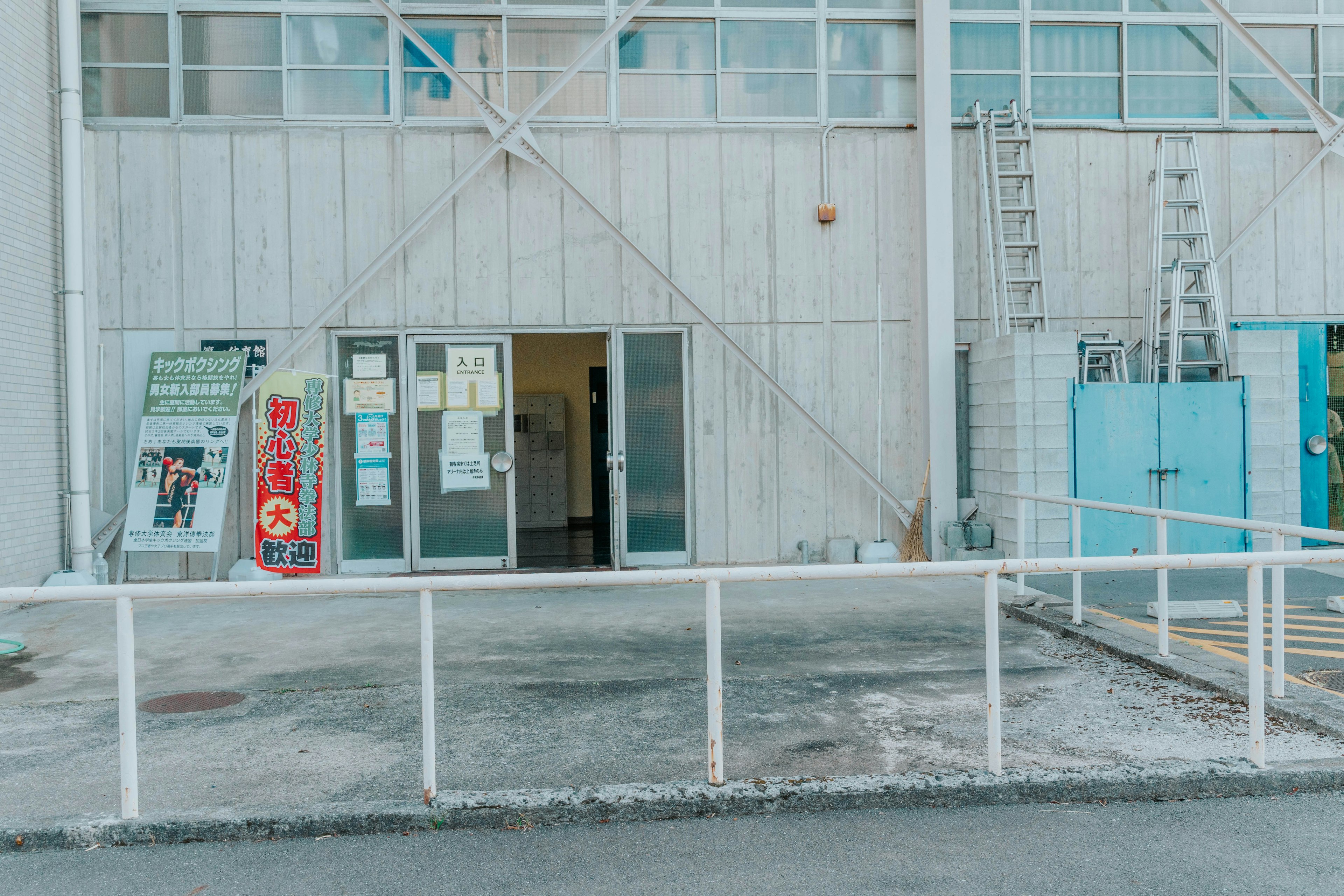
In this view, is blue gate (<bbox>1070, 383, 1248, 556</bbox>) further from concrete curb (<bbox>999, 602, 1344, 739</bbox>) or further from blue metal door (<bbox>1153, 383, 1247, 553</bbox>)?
concrete curb (<bbox>999, 602, 1344, 739</bbox>)

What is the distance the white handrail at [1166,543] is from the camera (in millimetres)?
4809

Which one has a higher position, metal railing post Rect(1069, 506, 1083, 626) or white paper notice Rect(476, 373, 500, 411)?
white paper notice Rect(476, 373, 500, 411)

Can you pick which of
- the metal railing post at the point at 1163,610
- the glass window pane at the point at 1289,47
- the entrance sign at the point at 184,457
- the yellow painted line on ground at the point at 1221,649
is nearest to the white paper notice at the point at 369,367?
the entrance sign at the point at 184,457

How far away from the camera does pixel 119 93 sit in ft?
32.6

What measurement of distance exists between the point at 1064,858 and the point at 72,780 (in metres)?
4.11

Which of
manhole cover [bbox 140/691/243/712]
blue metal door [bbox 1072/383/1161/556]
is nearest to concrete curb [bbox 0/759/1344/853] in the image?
manhole cover [bbox 140/691/243/712]

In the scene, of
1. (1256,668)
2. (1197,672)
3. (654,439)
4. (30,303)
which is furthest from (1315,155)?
(30,303)

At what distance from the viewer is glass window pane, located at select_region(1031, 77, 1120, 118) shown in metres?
10.9

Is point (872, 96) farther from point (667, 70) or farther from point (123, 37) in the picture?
point (123, 37)

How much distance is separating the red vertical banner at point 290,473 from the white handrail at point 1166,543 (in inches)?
266

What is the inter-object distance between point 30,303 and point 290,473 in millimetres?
2771

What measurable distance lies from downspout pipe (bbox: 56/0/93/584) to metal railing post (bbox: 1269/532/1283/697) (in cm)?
969

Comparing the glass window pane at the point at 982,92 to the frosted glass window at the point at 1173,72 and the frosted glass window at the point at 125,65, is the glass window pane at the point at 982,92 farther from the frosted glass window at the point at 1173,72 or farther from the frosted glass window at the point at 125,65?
the frosted glass window at the point at 125,65

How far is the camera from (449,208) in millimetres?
10094
